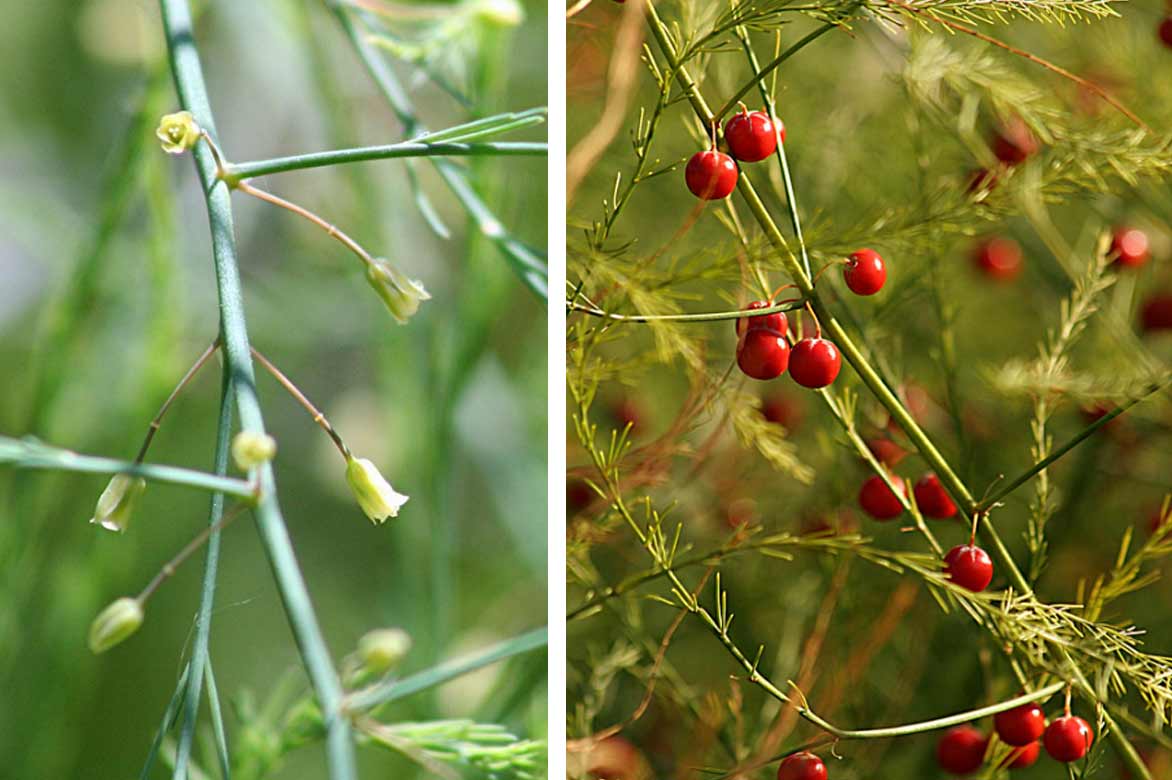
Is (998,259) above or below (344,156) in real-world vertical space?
below

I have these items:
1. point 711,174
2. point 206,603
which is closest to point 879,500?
point 711,174

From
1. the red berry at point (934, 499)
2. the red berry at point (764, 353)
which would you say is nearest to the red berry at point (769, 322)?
the red berry at point (764, 353)

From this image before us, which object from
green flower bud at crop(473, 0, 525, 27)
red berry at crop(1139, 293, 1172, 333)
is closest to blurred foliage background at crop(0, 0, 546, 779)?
green flower bud at crop(473, 0, 525, 27)

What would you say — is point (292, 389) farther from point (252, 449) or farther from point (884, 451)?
point (884, 451)

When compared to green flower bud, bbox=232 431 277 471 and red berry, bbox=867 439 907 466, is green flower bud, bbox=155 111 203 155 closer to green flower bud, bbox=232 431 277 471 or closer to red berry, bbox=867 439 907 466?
green flower bud, bbox=232 431 277 471

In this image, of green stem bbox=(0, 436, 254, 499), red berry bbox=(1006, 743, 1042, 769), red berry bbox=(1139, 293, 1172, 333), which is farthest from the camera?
red berry bbox=(1139, 293, 1172, 333)

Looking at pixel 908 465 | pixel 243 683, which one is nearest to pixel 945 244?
pixel 908 465
